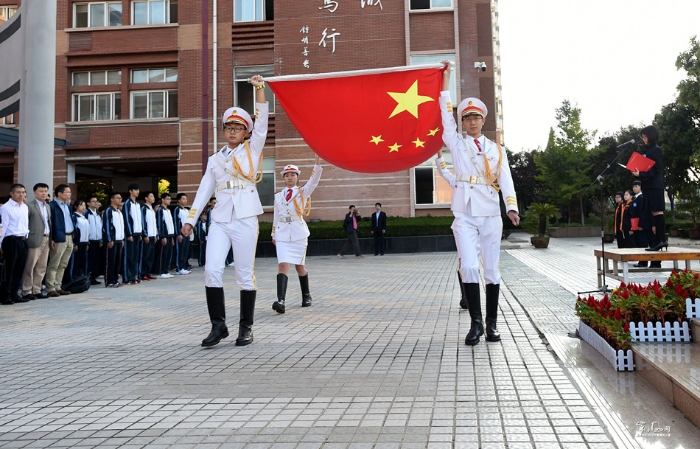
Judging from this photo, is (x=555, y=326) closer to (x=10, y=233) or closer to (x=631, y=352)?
(x=631, y=352)

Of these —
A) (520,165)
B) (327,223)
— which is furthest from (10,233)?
(520,165)

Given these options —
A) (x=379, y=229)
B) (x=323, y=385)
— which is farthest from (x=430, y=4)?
(x=323, y=385)

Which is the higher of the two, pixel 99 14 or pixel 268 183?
pixel 99 14

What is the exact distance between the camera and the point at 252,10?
28438 millimetres

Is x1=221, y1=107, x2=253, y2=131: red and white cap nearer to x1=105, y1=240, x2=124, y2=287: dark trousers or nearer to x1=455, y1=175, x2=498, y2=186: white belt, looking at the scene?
x1=455, y1=175, x2=498, y2=186: white belt

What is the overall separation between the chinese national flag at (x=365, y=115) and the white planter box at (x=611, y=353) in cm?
307

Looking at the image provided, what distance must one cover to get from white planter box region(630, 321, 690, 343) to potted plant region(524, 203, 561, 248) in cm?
2177

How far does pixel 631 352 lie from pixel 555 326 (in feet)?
6.26

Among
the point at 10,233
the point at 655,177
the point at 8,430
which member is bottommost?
the point at 8,430

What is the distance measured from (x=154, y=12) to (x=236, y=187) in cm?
2585

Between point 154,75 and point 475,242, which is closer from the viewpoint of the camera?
point 475,242

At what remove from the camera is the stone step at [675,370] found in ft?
11.2

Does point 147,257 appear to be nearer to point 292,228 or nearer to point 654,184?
point 292,228

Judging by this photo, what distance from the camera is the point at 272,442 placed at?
323 cm
